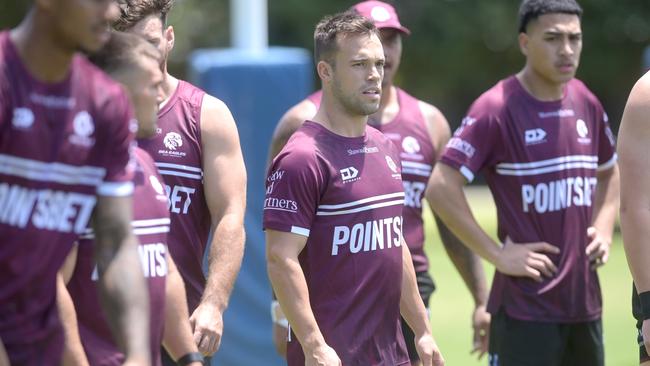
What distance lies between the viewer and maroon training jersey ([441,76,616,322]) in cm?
695

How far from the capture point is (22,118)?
3.83m

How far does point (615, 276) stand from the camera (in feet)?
56.5

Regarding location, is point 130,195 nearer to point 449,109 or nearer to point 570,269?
point 570,269

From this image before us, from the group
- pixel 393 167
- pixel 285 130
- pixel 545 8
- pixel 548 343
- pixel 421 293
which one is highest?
pixel 545 8

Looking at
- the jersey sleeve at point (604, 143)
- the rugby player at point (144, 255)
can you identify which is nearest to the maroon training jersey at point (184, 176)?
the rugby player at point (144, 255)

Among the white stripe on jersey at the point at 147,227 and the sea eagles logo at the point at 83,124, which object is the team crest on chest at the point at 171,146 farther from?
the sea eagles logo at the point at 83,124

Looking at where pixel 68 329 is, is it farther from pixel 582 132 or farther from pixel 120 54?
pixel 582 132

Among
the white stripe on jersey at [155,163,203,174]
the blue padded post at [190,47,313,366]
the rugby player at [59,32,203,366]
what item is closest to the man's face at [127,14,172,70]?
the white stripe on jersey at [155,163,203,174]

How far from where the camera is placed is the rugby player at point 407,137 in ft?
23.8

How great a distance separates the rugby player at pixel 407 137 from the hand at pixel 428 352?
4.72 feet

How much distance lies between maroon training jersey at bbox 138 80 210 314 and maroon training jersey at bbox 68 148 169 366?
848 millimetres

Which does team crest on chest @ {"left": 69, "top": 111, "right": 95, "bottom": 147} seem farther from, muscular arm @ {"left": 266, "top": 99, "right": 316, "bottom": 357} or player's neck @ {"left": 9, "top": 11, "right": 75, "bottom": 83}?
muscular arm @ {"left": 266, "top": 99, "right": 316, "bottom": 357}

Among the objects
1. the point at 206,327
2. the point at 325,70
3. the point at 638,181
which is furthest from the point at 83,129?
the point at 638,181

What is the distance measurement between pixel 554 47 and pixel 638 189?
1818mm
